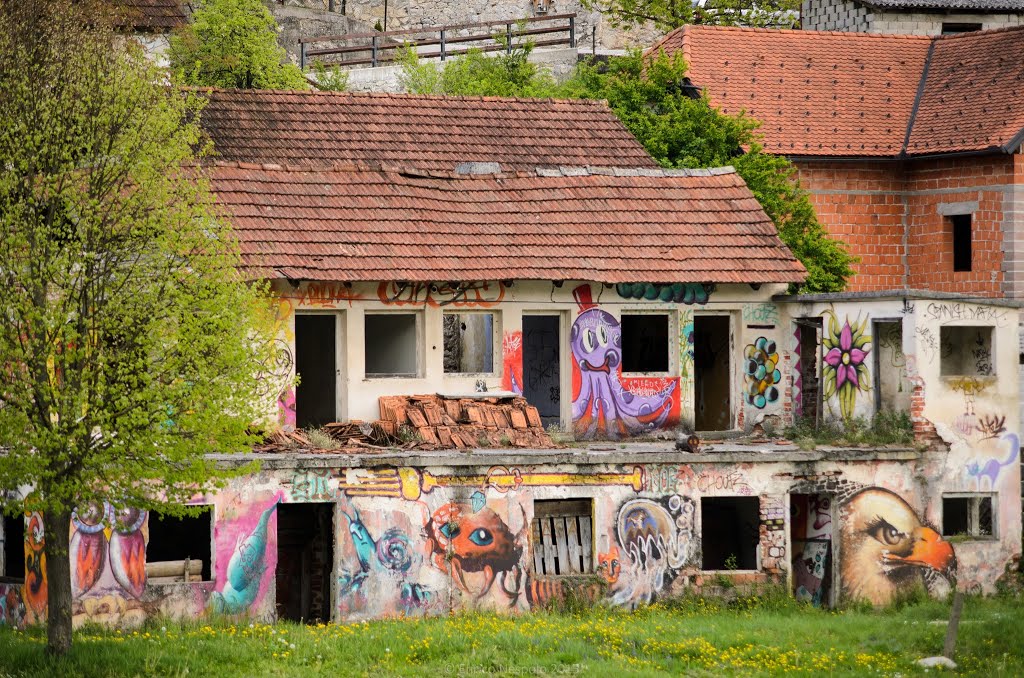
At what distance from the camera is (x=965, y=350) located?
86.7 ft

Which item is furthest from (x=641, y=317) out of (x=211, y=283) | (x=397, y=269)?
(x=211, y=283)

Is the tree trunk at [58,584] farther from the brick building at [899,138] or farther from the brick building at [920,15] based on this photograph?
the brick building at [920,15]

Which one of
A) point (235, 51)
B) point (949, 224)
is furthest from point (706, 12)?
point (235, 51)

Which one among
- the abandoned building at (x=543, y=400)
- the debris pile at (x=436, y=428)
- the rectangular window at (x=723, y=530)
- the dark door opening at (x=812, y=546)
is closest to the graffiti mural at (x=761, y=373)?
the abandoned building at (x=543, y=400)

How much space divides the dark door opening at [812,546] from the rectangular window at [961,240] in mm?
12530

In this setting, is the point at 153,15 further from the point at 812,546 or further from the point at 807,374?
the point at 812,546

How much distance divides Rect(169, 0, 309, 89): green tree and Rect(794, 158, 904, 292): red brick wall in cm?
1228

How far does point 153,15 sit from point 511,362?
34.7 ft

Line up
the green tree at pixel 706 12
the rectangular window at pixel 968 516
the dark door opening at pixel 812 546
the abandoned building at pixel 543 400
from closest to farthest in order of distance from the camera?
the abandoned building at pixel 543 400, the dark door opening at pixel 812 546, the rectangular window at pixel 968 516, the green tree at pixel 706 12

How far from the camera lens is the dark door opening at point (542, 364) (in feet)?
92.1

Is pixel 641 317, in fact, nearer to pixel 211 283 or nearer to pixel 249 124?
pixel 249 124

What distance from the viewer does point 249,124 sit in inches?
1123

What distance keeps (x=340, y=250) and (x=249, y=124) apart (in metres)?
4.71

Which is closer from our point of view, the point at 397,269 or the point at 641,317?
the point at 397,269
